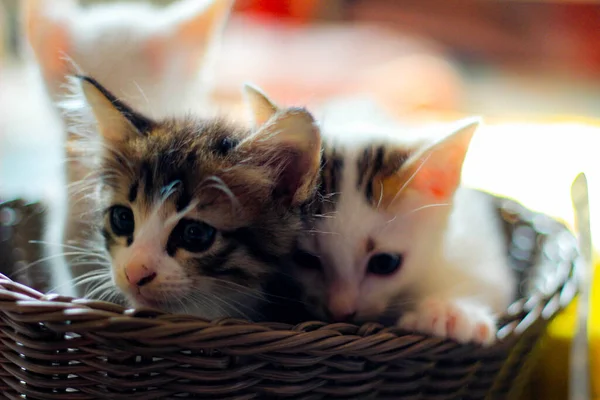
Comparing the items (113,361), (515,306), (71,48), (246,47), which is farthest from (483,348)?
(246,47)

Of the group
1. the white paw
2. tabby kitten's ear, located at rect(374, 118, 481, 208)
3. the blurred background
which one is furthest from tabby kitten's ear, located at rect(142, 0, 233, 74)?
the white paw

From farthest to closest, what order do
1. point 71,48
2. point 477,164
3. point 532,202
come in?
1. point 477,164
2. point 532,202
3. point 71,48

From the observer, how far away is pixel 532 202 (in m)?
1.72

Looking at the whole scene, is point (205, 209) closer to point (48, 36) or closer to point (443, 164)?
point (443, 164)

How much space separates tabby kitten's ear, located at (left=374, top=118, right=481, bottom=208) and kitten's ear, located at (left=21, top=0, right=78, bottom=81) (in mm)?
702

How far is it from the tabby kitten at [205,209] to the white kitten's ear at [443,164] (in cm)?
21

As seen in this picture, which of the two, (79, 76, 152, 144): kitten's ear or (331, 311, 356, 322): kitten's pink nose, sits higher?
(79, 76, 152, 144): kitten's ear

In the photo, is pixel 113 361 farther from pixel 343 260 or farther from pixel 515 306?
pixel 515 306

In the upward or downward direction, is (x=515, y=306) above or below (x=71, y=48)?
below

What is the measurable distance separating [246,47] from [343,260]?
230 cm

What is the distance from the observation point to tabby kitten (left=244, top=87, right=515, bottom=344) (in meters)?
0.90

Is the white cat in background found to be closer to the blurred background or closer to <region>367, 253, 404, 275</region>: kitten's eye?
the blurred background

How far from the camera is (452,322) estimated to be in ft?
2.74

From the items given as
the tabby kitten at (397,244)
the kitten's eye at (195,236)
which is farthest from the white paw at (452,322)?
the kitten's eye at (195,236)
